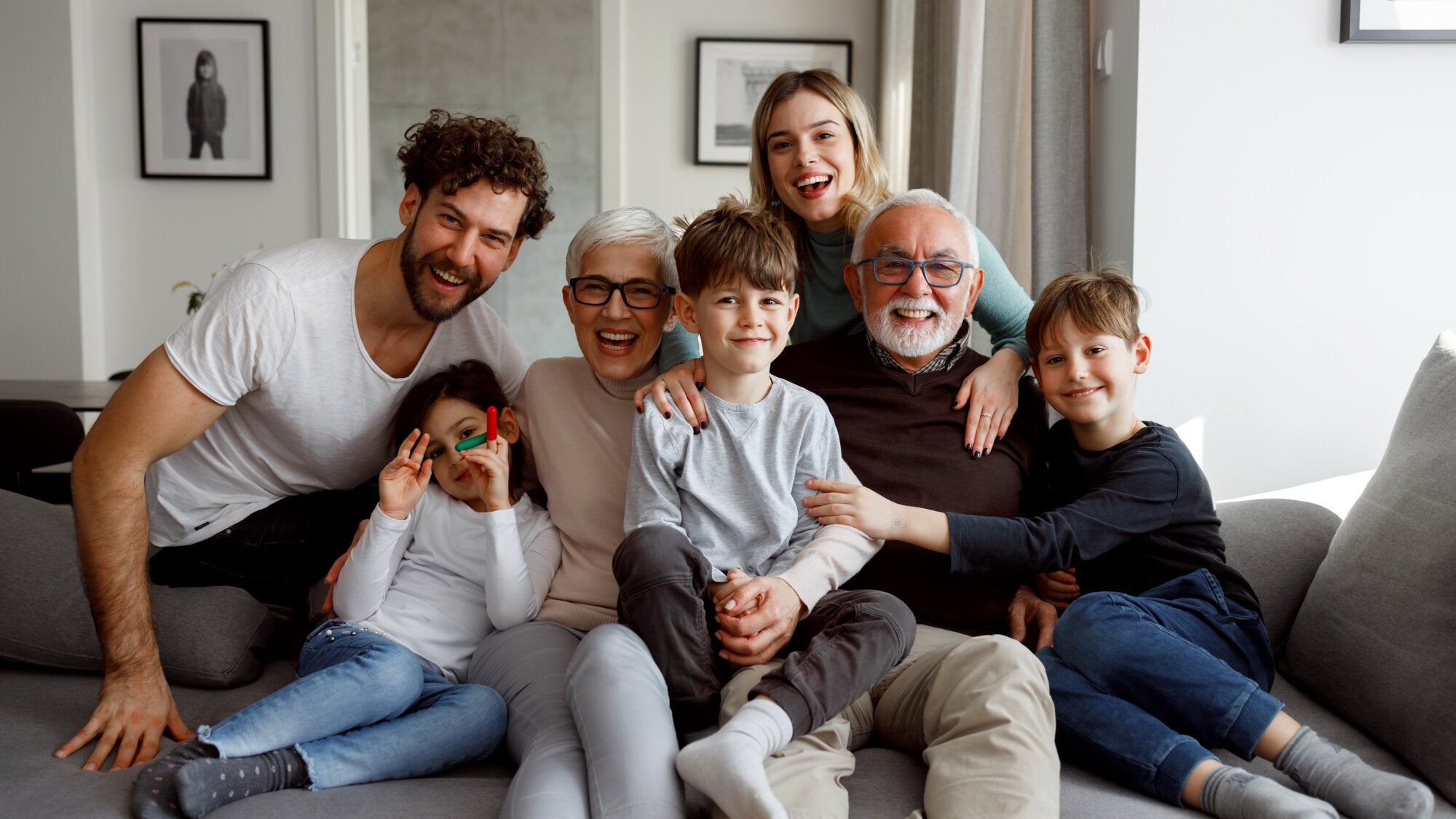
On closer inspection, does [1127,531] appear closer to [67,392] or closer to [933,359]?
[933,359]

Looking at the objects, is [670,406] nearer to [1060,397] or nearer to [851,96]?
[1060,397]

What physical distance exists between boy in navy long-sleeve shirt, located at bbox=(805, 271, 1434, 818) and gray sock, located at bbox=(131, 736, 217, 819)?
0.93 meters

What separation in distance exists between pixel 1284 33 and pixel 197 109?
4.56m

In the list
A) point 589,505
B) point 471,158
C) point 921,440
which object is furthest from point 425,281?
point 921,440

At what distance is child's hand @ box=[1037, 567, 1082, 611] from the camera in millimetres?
1813

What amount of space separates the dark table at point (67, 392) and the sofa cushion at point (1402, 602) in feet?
10.1

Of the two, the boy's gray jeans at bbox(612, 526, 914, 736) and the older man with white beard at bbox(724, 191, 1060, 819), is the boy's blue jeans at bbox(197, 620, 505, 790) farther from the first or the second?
the older man with white beard at bbox(724, 191, 1060, 819)

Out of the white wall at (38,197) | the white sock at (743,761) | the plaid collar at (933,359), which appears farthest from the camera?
the white wall at (38,197)

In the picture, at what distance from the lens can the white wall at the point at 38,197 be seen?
466 centimetres

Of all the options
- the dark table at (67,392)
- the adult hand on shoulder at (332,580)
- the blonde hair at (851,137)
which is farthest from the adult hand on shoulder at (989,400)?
the dark table at (67,392)

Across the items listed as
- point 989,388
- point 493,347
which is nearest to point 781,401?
point 989,388

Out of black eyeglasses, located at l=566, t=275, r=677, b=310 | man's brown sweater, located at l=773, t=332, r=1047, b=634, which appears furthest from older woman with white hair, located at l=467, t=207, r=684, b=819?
man's brown sweater, located at l=773, t=332, r=1047, b=634

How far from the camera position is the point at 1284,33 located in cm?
225

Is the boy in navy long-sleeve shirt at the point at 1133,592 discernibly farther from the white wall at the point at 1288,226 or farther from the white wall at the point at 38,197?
the white wall at the point at 38,197
